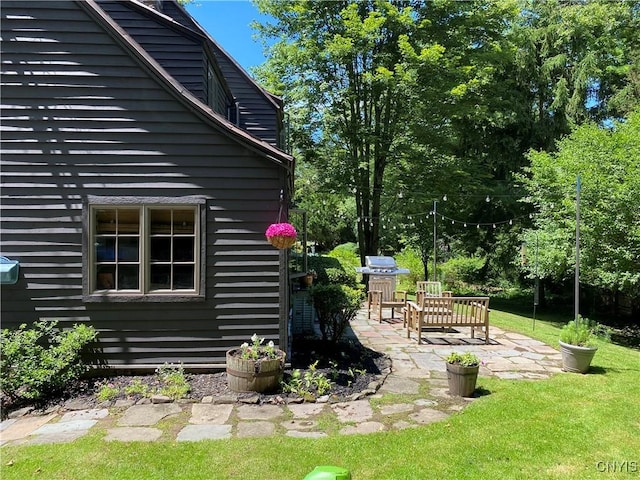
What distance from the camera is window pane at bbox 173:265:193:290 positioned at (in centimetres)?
560

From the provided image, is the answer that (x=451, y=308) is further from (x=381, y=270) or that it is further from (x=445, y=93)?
(x=445, y=93)

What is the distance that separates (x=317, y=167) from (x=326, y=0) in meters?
6.34

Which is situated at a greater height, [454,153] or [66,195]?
[454,153]

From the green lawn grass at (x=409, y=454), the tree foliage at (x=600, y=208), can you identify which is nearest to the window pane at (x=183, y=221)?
the green lawn grass at (x=409, y=454)

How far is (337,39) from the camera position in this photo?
14422 mm

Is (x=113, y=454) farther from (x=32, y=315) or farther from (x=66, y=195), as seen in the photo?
(x=66, y=195)

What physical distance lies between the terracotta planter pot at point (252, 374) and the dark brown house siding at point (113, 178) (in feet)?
2.17

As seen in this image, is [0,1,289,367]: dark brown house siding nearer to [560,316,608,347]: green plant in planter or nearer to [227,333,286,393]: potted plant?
[227,333,286,393]: potted plant

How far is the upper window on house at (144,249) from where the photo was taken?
5.50 m

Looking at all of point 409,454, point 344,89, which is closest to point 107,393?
point 409,454

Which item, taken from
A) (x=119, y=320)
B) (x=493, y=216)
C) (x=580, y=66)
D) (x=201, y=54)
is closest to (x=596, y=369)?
(x=119, y=320)

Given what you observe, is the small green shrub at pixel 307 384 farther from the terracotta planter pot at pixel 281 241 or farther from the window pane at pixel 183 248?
the window pane at pixel 183 248

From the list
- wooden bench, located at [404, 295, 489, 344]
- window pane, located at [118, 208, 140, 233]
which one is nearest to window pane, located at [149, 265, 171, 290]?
window pane, located at [118, 208, 140, 233]

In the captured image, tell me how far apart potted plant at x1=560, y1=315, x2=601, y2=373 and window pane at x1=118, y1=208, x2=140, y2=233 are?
638cm
